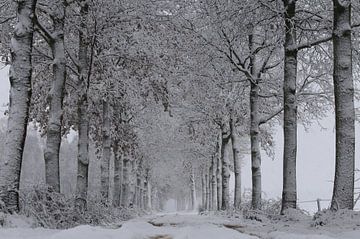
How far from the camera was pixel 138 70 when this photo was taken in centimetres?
1406

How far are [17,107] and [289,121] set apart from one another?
6.02 m

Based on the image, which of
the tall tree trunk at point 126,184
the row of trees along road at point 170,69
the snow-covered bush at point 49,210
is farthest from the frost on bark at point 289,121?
the tall tree trunk at point 126,184

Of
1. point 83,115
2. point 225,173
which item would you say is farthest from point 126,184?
point 83,115

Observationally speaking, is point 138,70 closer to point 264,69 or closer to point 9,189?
point 264,69

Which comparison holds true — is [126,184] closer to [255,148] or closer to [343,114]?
[255,148]

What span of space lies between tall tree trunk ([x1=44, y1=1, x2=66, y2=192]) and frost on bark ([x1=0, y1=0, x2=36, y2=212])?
292 cm

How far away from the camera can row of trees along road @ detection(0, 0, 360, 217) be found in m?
7.75

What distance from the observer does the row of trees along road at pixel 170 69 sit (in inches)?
305

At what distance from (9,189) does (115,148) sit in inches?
490

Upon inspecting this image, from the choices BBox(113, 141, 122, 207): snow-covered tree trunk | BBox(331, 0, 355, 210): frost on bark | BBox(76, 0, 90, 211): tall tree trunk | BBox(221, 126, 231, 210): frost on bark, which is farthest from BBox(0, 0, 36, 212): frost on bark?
BBox(221, 126, 231, 210): frost on bark

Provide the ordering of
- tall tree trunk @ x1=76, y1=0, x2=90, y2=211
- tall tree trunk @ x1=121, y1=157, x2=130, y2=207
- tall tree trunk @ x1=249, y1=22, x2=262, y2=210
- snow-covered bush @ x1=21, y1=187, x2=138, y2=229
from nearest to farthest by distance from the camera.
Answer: snow-covered bush @ x1=21, y1=187, x2=138, y2=229, tall tree trunk @ x1=76, y1=0, x2=90, y2=211, tall tree trunk @ x1=249, y1=22, x2=262, y2=210, tall tree trunk @ x1=121, y1=157, x2=130, y2=207

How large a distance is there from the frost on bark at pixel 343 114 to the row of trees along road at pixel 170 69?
2 cm

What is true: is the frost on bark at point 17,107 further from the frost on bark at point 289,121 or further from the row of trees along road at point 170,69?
the frost on bark at point 289,121

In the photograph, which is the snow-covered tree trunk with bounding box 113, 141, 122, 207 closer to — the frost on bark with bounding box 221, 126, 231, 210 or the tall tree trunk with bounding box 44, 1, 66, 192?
the frost on bark with bounding box 221, 126, 231, 210
